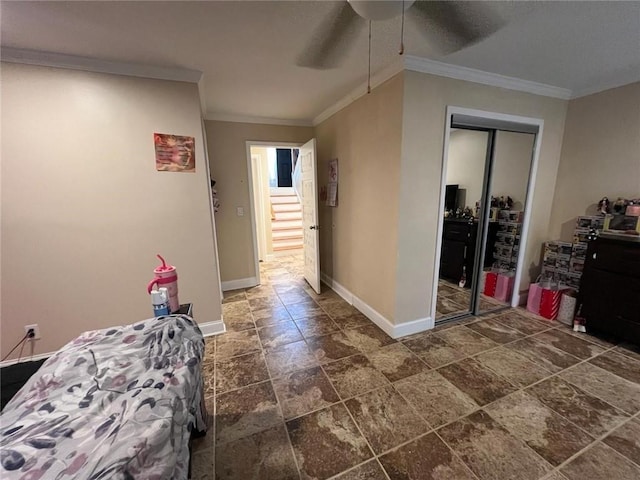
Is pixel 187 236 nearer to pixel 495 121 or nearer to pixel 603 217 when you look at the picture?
pixel 495 121

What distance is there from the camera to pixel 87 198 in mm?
2072

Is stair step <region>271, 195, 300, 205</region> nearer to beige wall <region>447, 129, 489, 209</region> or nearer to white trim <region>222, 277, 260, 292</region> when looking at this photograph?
white trim <region>222, 277, 260, 292</region>

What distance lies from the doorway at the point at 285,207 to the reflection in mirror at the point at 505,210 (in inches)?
80.2

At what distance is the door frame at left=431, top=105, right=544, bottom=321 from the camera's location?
2266mm

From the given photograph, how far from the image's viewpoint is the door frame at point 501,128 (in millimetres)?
2266

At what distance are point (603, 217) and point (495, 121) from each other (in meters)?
1.43

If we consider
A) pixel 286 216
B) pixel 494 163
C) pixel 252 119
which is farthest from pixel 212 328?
pixel 286 216

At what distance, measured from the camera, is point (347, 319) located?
2863mm

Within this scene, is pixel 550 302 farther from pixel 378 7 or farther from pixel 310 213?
pixel 378 7

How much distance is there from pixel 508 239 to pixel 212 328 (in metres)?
3.49

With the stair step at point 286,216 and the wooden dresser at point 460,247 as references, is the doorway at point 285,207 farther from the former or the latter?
the wooden dresser at point 460,247

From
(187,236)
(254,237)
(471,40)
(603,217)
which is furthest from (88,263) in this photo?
(603,217)

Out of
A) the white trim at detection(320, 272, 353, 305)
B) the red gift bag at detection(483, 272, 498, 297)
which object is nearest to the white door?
the white trim at detection(320, 272, 353, 305)

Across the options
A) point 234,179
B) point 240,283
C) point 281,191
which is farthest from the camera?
point 281,191
